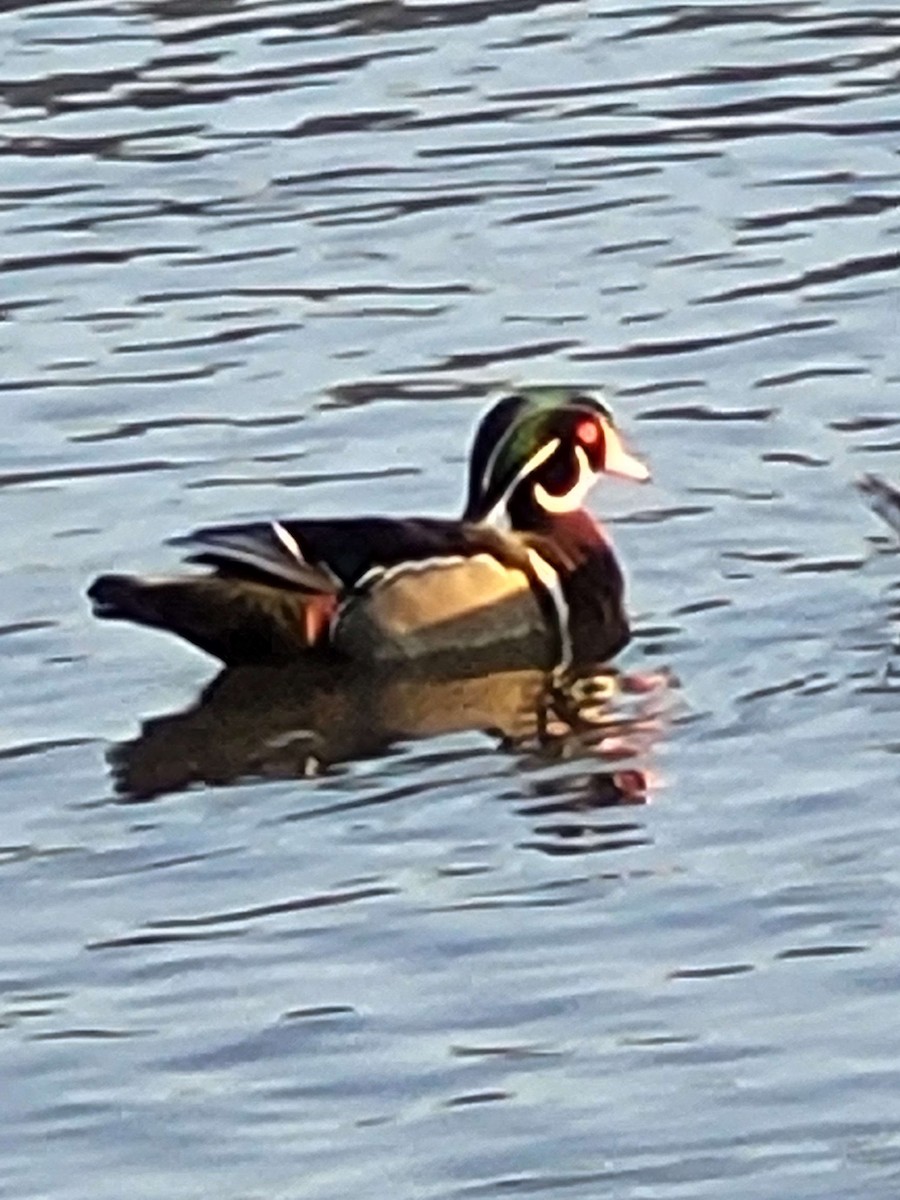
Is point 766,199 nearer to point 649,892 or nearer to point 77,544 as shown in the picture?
point 77,544

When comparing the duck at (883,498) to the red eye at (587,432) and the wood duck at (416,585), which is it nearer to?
the wood duck at (416,585)

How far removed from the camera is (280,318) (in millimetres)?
16406

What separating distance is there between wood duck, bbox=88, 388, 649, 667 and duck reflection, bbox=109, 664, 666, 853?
123mm

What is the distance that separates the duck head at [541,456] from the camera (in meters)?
14.4

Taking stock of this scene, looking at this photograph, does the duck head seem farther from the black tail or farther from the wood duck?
the black tail

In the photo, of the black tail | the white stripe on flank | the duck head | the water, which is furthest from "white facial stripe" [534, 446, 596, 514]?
the black tail

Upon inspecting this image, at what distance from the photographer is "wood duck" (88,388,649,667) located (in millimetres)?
13672

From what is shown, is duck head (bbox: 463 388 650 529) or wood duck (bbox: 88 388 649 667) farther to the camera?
duck head (bbox: 463 388 650 529)

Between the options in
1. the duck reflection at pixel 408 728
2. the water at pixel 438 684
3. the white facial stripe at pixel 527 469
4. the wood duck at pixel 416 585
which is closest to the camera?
the water at pixel 438 684

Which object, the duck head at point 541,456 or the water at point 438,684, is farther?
the duck head at point 541,456

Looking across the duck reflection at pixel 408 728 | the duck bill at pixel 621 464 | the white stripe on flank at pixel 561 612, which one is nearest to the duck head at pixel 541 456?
the duck bill at pixel 621 464

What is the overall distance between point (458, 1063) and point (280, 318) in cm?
657

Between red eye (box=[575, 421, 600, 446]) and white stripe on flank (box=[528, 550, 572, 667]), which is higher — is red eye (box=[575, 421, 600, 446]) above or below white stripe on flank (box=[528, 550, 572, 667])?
above

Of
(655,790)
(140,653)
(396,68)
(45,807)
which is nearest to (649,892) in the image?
(655,790)
